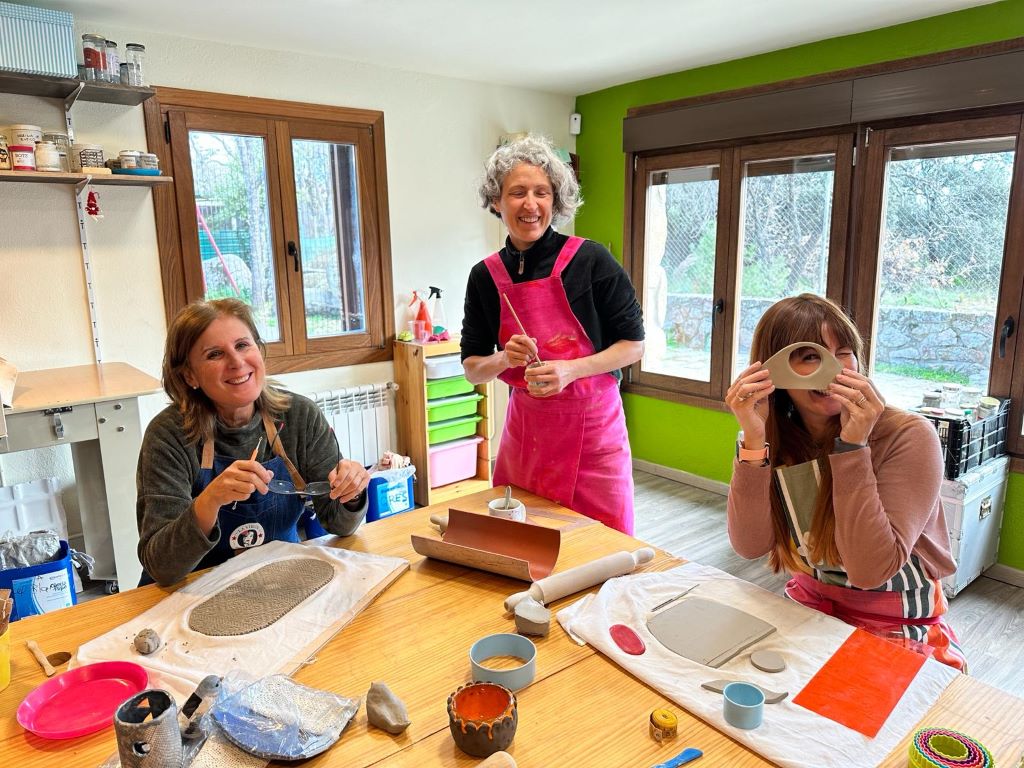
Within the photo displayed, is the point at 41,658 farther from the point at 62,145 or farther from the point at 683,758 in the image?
the point at 62,145

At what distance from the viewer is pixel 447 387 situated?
389 centimetres

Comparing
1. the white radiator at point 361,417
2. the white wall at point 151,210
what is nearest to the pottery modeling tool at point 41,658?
the white wall at point 151,210

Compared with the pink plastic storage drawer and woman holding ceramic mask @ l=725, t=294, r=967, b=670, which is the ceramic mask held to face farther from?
the pink plastic storage drawer

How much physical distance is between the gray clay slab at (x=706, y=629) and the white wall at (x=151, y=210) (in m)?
2.47

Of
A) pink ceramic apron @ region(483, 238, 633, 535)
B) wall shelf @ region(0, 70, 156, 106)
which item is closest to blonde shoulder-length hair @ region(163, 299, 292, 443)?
pink ceramic apron @ region(483, 238, 633, 535)

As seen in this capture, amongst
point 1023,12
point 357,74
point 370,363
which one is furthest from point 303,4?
point 1023,12

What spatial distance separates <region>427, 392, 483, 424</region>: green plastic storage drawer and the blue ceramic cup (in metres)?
3.03

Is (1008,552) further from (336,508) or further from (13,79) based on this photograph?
(13,79)

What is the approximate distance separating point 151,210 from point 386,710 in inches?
115

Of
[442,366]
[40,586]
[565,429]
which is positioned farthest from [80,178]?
[565,429]

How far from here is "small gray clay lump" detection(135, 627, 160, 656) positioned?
1.05m

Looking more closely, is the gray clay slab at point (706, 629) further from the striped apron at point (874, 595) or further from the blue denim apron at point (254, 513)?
the blue denim apron at point (254, 513)

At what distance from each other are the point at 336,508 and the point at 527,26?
247 centimetres

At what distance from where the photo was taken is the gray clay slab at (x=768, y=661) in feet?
3.23
